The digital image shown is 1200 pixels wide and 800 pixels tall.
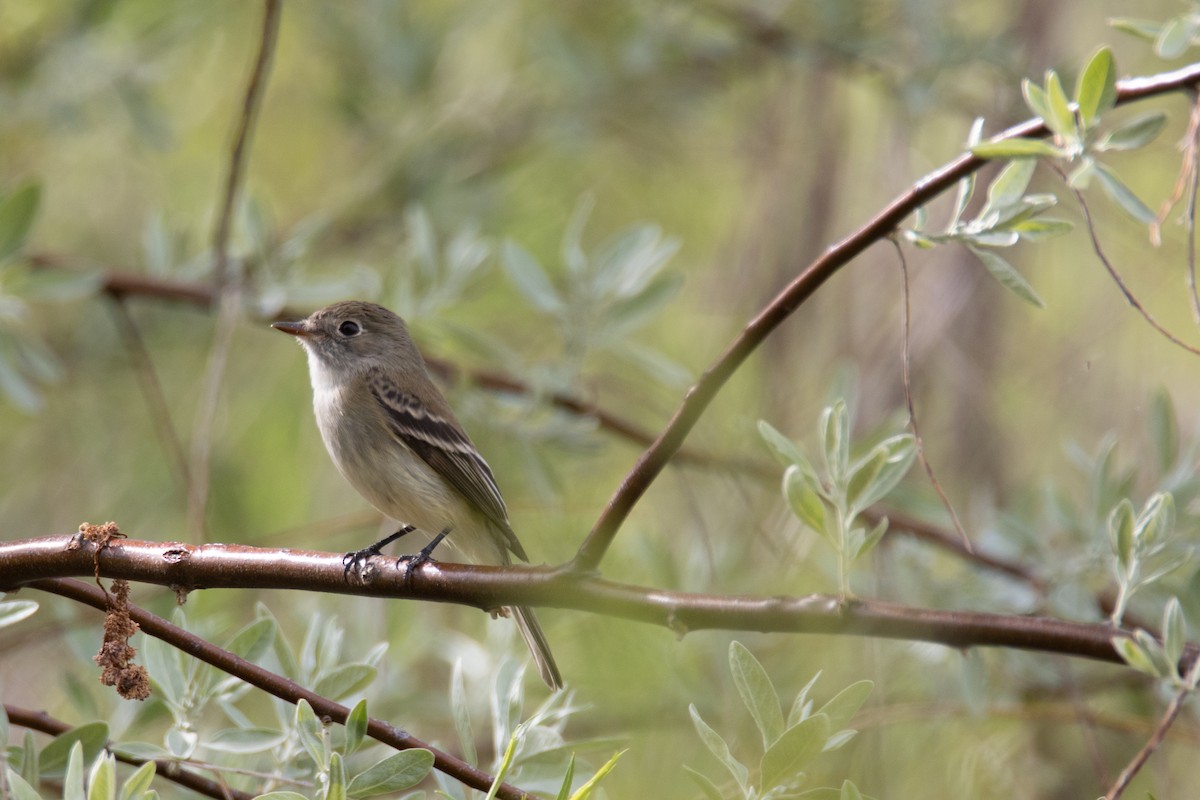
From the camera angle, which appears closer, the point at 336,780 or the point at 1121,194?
the point at 336,780

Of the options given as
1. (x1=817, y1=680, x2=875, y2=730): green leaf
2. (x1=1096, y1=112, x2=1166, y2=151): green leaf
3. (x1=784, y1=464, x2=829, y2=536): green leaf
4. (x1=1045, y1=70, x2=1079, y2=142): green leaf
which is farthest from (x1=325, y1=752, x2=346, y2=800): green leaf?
(x1=1096, y1=112, x2=1166, y2=151): green leaf

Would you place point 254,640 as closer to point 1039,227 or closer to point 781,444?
point 781,444

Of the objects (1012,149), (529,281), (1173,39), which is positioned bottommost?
(1012,149)

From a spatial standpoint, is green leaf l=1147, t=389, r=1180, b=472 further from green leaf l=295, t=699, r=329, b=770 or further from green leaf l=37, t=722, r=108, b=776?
green leaf l=37, t=722, r=108, b=776

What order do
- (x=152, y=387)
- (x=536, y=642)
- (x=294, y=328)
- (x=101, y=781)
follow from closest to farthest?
(x=101, y=781) < (x=536, y=642) < (x=294, y=328) < (x=152, y=387)

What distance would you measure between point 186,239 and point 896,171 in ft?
8.49

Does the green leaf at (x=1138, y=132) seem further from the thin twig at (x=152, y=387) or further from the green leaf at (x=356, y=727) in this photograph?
the thin twig at (x=152, y=387)

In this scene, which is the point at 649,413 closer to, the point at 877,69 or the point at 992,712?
the point at 877,69

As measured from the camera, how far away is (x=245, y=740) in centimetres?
247

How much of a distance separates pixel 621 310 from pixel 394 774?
2248 millimetres

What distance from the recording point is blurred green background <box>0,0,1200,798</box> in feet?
13.6

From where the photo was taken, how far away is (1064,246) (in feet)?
17.5

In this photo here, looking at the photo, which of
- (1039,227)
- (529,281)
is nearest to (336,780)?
(1039,227)

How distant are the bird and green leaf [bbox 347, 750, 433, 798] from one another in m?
1.44
